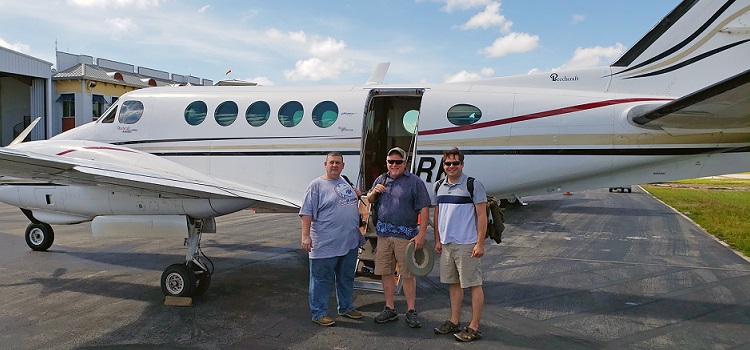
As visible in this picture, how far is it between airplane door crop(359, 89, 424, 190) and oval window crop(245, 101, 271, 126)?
166cm

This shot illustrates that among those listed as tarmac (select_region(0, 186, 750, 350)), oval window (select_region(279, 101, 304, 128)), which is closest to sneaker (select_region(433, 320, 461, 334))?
tarmac (select_region(0, 186, 750, 350))

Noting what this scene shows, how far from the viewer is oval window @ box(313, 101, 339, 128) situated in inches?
312

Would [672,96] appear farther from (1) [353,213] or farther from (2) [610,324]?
(1) [353,213]

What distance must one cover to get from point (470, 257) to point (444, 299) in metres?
1.96

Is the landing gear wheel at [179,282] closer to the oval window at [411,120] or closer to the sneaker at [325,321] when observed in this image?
the sneaker at [325,321]

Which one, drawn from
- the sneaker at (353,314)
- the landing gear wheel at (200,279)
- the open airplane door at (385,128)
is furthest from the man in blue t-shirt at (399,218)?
the landing gear wheel at (200,279)

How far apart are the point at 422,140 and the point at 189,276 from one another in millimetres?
3803

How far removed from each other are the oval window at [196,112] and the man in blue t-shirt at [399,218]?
3972 mm

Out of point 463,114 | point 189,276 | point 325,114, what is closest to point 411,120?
point 463,114

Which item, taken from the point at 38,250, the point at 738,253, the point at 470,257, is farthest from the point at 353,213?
the point at 738,253

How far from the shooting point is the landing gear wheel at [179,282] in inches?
262

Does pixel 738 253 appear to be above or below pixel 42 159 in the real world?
below

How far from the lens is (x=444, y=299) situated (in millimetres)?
7043

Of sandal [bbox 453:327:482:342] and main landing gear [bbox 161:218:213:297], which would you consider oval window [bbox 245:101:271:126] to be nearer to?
main landing gear [bbox 161:218:213:297]
